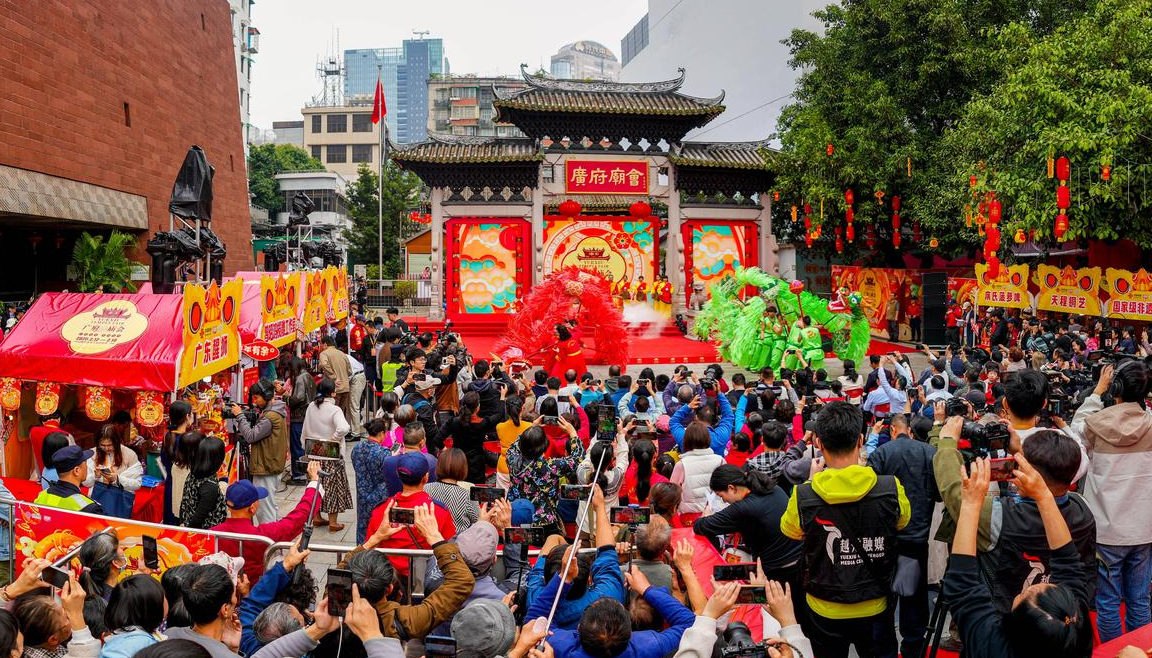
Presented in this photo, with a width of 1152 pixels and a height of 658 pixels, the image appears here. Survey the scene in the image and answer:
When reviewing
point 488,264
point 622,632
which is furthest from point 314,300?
point 488,264

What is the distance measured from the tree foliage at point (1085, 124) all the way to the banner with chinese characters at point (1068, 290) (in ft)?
3.45

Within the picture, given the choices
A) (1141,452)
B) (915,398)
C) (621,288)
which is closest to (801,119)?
(621,288)

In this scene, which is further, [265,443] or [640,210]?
[640,210]

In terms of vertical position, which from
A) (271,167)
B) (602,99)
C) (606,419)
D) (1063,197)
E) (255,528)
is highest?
(271,167)

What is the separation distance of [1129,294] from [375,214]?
2805cm

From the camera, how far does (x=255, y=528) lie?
4461 millimetres

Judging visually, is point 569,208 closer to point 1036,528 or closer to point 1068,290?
point 1068,290

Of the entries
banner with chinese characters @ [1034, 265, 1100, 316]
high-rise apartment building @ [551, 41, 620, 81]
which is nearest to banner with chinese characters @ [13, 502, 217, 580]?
banner with chinese characters @ [1034, 265, 1100, 316]

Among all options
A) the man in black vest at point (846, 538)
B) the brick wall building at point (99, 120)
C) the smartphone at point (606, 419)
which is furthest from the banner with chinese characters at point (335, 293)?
the man in black vest at point (846, 538)

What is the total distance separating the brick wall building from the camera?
46.2ft

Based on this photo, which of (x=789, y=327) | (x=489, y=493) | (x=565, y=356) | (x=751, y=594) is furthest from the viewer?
(x=789, y=327)

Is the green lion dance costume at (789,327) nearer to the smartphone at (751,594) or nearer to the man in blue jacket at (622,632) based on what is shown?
the man in blue jacket at (622,632)

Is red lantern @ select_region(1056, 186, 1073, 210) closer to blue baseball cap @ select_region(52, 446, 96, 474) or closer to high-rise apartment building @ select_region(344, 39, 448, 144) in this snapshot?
blue baseball cap @ select_region(52, 446, 96, 474)

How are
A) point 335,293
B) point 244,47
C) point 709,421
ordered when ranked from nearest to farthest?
point 709,421 → point 335,293 → point 244,47
